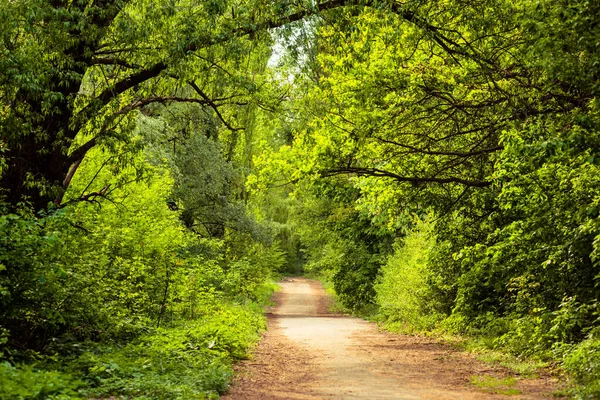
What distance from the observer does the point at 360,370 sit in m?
11.7

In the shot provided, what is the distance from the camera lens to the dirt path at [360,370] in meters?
9.27

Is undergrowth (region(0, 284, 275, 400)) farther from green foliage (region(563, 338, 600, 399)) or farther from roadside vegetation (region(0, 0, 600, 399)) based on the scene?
green foliage (region(563, 338, 600, 399))

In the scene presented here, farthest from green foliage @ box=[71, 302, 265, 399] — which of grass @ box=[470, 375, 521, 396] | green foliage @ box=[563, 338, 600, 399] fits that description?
green foliage @ box=[563, 338, 600, 399]

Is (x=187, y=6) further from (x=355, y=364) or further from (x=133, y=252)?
(x=355, y=364)

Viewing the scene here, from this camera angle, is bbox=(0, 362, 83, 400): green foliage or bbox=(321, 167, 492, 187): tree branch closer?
bbox=(0, 362, 83, 400): green foliage

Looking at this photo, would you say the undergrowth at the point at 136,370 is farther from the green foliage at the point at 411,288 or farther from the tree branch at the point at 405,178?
the green foliage at the point at 411,288

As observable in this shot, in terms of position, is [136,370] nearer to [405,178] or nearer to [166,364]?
[166,364]

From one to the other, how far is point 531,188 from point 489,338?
4577mm

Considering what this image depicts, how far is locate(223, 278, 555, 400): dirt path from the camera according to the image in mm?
9273

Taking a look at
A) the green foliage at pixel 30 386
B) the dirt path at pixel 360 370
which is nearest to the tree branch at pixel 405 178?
the dirt path at pixel 360 370

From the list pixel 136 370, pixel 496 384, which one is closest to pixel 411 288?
pixel 496 384

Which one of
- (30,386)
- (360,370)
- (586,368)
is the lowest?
(360,370)

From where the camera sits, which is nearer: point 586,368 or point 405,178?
point 586,368

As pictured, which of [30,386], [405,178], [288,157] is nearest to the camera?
[30,386]
